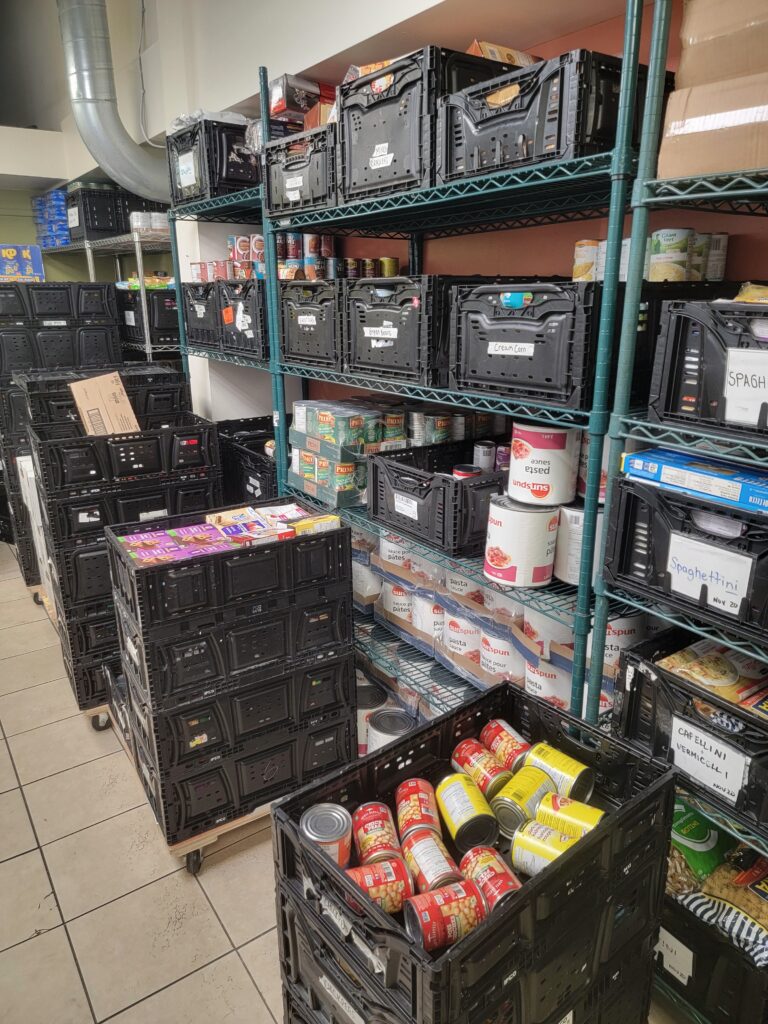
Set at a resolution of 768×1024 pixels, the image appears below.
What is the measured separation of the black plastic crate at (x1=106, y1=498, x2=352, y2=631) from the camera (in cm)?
193

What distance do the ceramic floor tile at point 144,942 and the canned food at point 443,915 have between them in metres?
1.08

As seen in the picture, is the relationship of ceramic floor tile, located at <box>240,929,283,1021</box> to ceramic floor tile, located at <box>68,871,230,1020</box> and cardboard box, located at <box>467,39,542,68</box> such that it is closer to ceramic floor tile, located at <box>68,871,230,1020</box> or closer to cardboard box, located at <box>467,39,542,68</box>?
ceramic floor tile, located at <box>68,871,230,1020</box>

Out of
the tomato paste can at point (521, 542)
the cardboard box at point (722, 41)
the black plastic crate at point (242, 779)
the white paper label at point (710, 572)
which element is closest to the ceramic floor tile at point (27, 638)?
the black plastic crate at point (242, 779)

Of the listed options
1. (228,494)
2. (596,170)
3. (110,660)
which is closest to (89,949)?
(110,660)

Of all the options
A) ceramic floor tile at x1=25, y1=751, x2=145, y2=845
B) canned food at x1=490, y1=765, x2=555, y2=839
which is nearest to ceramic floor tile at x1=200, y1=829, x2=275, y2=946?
ceramic floor tile at x1=25, y1=751, x2=145, y2=845

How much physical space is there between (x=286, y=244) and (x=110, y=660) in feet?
6.56

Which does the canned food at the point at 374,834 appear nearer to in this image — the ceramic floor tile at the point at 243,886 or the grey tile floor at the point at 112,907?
the grey tile floor at the point at 112,907

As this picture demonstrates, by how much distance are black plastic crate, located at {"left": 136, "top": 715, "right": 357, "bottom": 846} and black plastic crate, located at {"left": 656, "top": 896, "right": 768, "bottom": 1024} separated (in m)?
1.15

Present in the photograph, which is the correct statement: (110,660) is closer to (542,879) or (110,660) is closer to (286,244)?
(286,244)

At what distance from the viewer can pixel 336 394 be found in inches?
145

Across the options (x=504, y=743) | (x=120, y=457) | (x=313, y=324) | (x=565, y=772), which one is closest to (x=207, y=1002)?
(x=504, y=743)

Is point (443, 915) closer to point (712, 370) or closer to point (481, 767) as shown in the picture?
point (481, 767)

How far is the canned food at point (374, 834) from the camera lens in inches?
47.1

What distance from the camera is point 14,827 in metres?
2.36
